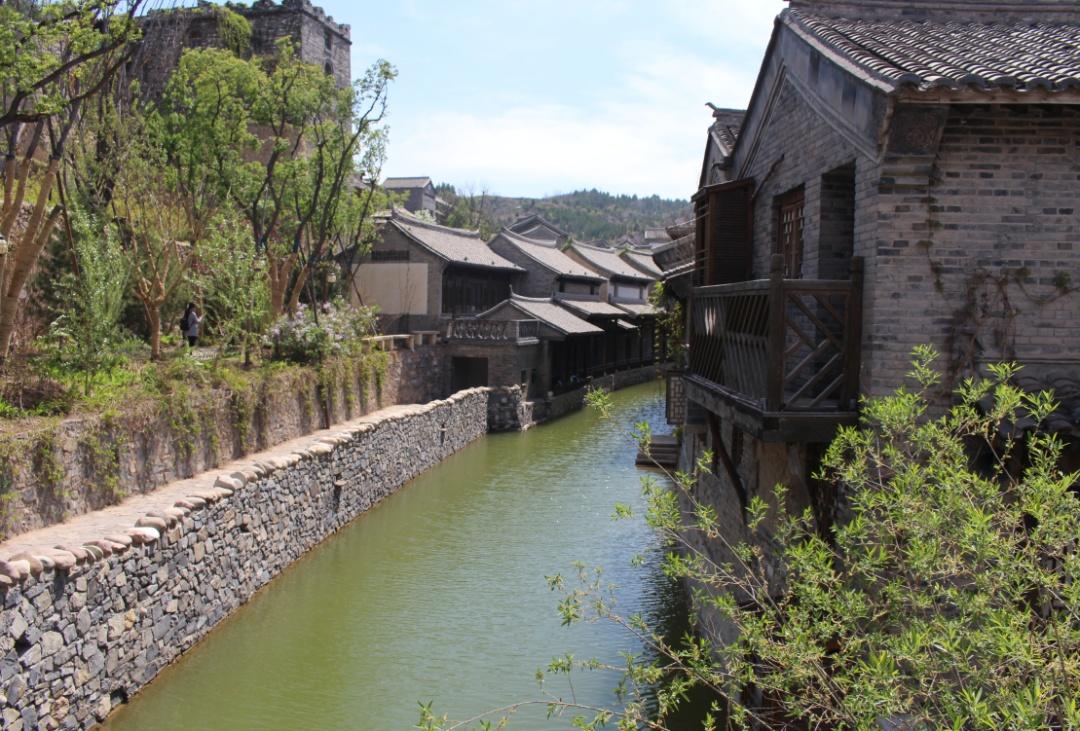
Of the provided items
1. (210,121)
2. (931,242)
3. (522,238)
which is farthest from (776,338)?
(522,238)

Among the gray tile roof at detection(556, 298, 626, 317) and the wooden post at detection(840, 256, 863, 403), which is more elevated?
the gray tile roof at detection(556, 298, 626, 317)

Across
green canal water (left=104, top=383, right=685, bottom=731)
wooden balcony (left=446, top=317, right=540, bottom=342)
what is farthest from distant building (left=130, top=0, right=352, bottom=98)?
green canal water (left=104, top=383, right=685, bottom=731)

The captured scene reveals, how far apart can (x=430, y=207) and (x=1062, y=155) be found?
205 ft

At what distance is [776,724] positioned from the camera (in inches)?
234

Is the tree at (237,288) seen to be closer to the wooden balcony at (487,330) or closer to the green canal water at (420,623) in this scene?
the green canal water at (420,623)

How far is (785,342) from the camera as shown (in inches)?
246

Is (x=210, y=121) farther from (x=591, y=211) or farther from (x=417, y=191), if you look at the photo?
(x=591, y=211)

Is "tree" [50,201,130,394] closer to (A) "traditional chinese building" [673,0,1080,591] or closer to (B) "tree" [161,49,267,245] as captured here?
(B) "tree" [161,49,267,245]

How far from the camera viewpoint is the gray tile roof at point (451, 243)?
31.0 metres

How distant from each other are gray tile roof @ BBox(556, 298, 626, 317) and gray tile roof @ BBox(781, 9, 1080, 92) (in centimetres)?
2754

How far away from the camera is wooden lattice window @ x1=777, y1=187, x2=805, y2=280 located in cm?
787

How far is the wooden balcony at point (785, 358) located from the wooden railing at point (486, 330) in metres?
20.7

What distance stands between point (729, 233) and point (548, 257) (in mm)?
30212

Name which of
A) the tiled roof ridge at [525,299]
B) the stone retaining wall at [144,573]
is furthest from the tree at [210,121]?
the tiled roof ridge at [525,299]
